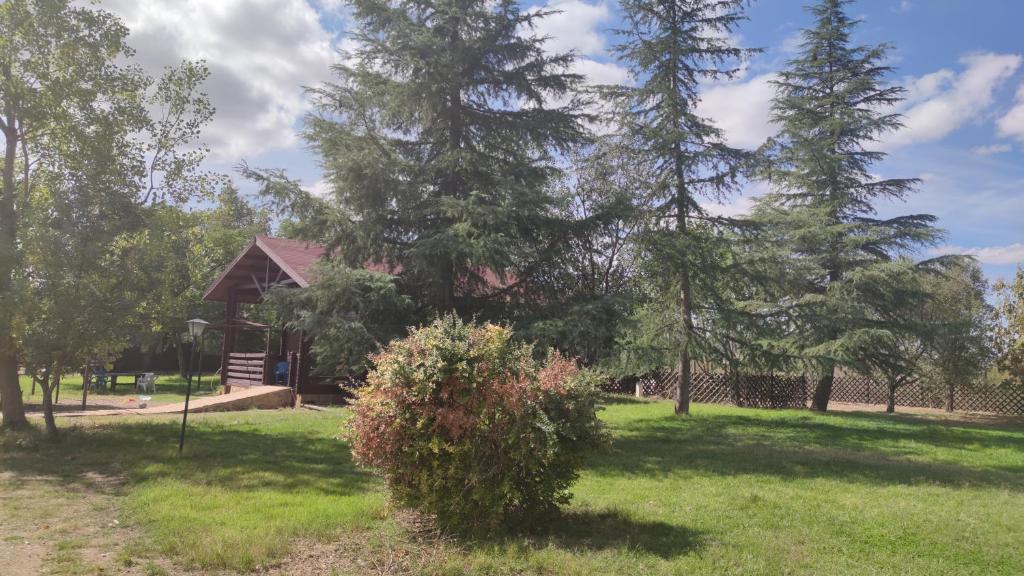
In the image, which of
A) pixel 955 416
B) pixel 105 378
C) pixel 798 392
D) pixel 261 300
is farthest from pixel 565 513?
pixel 105 378

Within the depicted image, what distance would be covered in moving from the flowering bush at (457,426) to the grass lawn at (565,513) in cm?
40

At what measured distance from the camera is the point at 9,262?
10219mm

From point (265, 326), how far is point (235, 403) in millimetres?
3681

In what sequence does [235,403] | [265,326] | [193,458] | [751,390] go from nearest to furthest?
[193,458], [235,403], [265,326], [751,390]

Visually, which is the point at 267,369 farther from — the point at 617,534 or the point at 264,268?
the point at 617,534

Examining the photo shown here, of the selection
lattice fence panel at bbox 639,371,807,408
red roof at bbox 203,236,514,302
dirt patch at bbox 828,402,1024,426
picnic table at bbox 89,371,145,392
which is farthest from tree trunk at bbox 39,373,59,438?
dirt patch at bbox 828,402,1024,426

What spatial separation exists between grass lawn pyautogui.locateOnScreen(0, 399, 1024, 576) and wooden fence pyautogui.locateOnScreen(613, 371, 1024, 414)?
1047 cm

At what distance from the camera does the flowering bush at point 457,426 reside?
5.41 m

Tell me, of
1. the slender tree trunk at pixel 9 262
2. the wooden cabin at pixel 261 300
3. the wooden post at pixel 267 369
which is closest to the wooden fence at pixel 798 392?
the wooden cabin at pixel 261 300

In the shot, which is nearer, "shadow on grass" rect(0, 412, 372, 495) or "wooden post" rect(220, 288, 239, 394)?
"shadow on grass" rect(0, 412, 372, 495)

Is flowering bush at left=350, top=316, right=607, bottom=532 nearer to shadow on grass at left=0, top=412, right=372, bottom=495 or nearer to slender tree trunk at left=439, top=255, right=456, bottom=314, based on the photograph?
shadow on grass at left=0, top=412, right=372, bottom=495

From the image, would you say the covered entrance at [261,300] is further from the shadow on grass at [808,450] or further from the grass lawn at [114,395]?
the shadow on grass at [808,450]

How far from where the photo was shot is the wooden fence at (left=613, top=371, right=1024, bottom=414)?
2262 centimetres

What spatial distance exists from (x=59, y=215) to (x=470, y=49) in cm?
756
